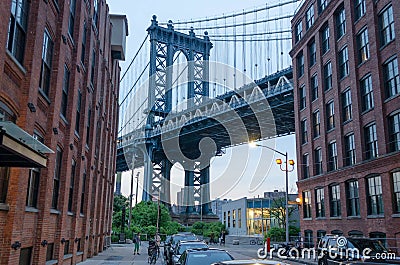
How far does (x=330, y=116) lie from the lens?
34.1m

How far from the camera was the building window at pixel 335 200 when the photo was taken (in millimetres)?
31737

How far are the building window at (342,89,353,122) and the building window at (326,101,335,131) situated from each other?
1592 mm

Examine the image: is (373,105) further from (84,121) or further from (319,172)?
(84,121)

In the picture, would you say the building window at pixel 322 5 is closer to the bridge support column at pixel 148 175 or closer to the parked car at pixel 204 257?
the parked car at pixel 204 257

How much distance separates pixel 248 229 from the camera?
74938 mm

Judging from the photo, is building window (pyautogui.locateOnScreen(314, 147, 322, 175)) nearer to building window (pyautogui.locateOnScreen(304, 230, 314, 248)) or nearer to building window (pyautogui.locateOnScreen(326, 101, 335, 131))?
building window (pyautogui.locateOnScreen(326, 101, 335, 131))

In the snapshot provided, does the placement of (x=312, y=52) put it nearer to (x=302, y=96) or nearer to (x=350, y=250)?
(x=302, y=96)

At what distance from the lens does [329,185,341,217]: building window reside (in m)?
31.7

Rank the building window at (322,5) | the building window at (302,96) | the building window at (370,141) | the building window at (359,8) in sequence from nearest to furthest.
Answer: the building window at (370,141)
the building window at (359,8)
the building window at (322,5)
the building window at (302,96)

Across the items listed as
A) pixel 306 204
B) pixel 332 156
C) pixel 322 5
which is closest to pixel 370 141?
pixel 332 156

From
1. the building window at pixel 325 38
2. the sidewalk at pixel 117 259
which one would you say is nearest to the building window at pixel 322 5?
the building window at pixel 325 38

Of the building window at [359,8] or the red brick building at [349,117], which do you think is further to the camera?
the building window at [359,8]

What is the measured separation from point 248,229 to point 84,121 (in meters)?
57.5

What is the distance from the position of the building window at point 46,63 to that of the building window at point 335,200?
2335cm
